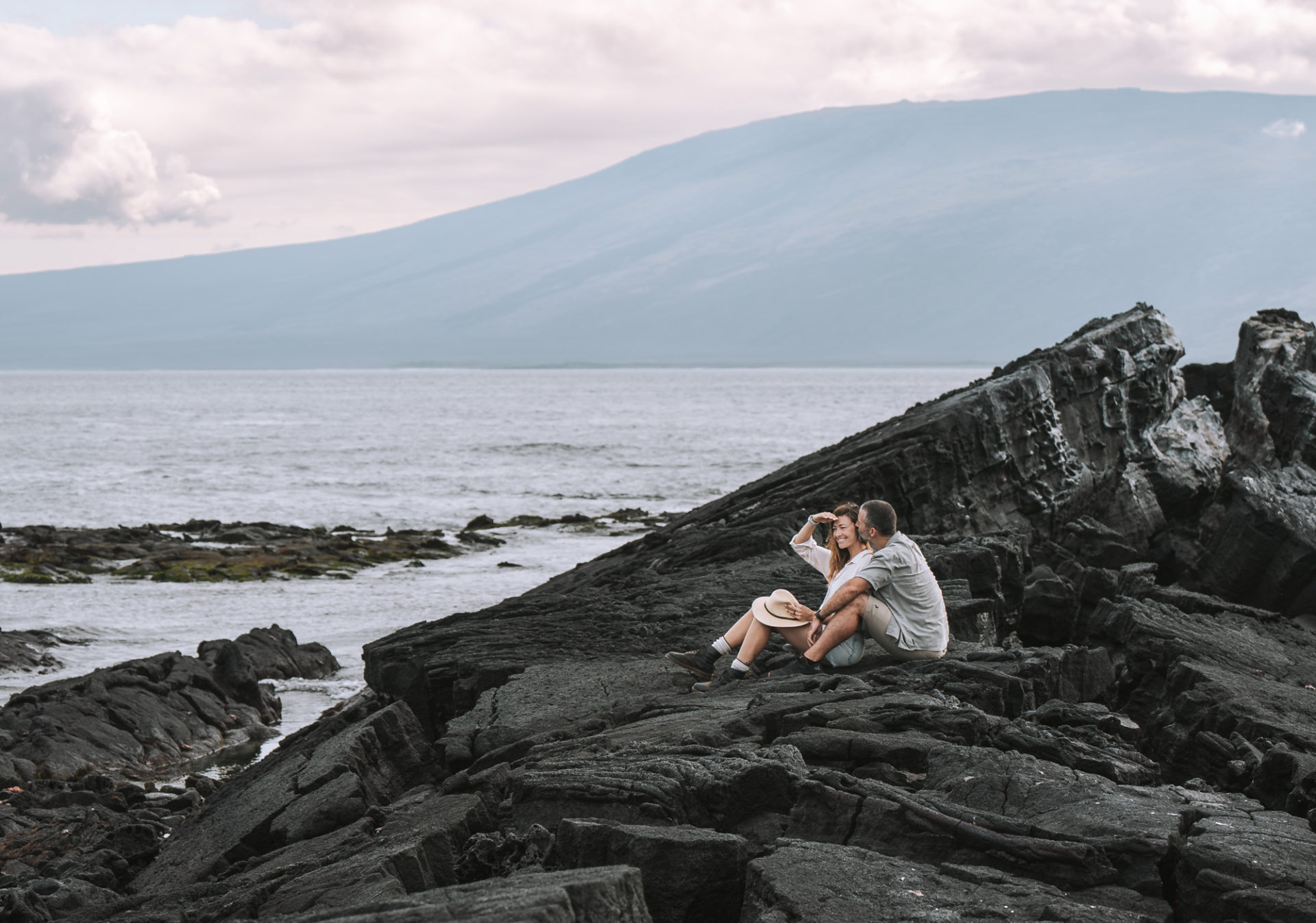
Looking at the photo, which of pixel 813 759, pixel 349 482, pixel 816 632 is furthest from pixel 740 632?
pixel 349 482

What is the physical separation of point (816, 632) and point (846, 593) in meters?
0.50

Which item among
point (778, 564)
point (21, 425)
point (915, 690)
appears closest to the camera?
point (915, 690)

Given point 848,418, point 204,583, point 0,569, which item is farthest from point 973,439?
point 848,418

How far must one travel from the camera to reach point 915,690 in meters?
10.4

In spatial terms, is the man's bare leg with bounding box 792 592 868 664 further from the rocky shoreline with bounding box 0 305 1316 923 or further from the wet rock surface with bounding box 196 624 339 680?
the wet rock surface with bounding box 196 624 339 680

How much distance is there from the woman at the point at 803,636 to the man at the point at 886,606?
108mm

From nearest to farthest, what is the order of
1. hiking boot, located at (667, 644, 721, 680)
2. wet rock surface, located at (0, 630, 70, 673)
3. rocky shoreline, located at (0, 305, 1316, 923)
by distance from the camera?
rocky shoreline, located at (0, 305, 1316, 923)
hiking boot, located at (667, 644, 721, 680)
wet rock surface, located at (0, 630, 70, 673)

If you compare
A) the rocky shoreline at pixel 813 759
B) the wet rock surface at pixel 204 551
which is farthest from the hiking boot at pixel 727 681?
the wet rock surface at pixel 204 551

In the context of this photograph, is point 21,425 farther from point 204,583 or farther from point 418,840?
point 418,840

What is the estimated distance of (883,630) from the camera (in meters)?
11.3

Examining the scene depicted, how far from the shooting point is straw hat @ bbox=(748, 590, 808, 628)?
11336 millimetres

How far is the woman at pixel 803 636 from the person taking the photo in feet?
37.4

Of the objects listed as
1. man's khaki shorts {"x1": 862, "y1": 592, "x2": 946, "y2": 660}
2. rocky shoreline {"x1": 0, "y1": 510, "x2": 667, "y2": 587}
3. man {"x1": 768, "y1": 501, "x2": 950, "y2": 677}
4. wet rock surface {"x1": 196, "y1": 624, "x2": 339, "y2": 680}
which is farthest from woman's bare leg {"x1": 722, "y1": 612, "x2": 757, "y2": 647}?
rocky shoreline {"x1": 0, "y1": 510, "x2": 667, "y2": 587}

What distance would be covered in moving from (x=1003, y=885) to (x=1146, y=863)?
933mm
